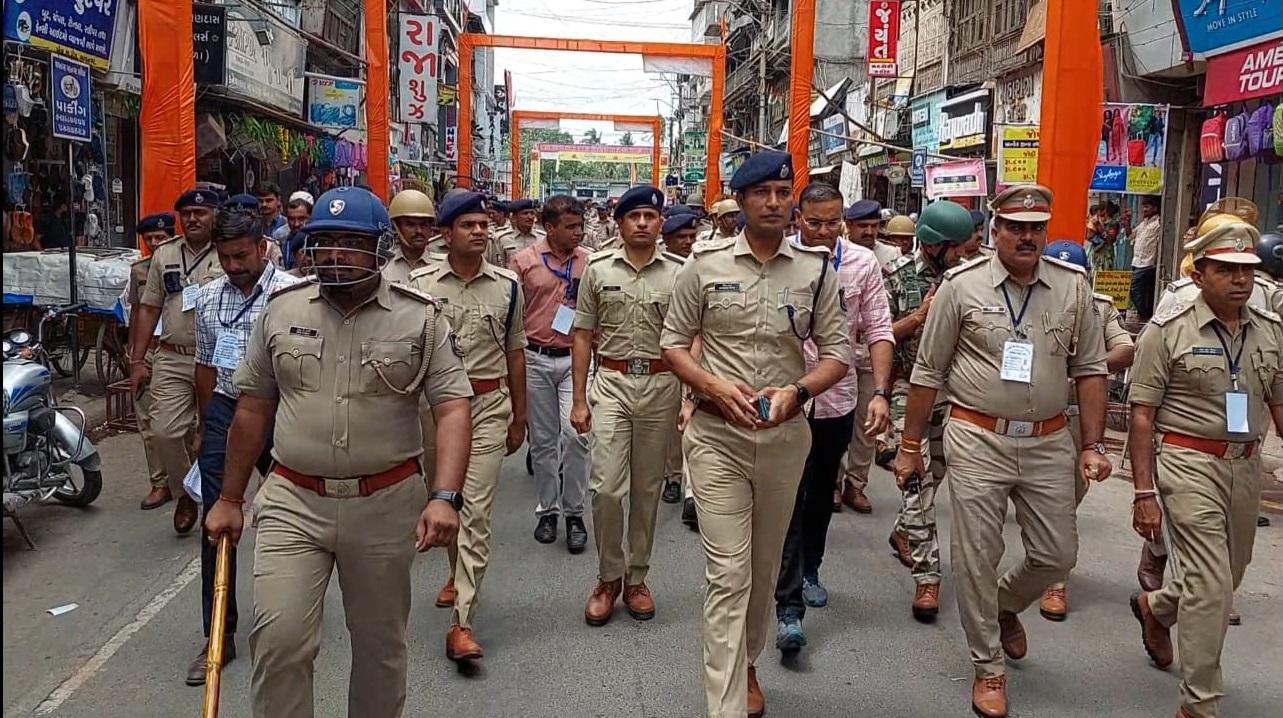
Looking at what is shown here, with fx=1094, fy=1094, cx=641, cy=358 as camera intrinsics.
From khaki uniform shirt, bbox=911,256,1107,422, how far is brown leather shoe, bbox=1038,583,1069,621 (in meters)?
1.59

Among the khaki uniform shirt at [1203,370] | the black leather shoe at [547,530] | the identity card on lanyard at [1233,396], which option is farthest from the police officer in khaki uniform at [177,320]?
the identity card on lanyard at [1233,396]

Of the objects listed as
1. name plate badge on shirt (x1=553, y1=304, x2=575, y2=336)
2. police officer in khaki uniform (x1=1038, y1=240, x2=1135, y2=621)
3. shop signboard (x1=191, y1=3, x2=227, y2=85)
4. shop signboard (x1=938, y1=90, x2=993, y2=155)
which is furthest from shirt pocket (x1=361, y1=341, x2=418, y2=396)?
shop signboard (x1=938, y1=90, x2=993, y2=155)

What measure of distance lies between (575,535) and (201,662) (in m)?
2.47

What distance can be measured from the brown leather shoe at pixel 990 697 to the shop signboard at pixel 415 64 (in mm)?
21712

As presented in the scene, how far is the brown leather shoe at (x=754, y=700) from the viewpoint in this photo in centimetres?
428

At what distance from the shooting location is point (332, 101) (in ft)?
68.8

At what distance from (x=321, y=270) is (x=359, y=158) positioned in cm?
2243

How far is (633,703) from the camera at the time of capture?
4.41 m

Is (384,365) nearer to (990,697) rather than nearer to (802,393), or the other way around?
(802,393)

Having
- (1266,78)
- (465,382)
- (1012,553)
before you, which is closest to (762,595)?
(465,382)

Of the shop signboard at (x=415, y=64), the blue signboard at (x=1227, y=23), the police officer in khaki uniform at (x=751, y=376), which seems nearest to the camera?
the police officer in khaki uniform at (x=751, y=376)

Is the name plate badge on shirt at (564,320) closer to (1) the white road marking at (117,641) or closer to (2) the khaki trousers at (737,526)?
(2) the khaki trousers at (737,526)

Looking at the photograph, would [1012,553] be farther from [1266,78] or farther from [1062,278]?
[1266,78]

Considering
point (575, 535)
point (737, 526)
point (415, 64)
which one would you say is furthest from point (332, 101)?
point (737, 526)
